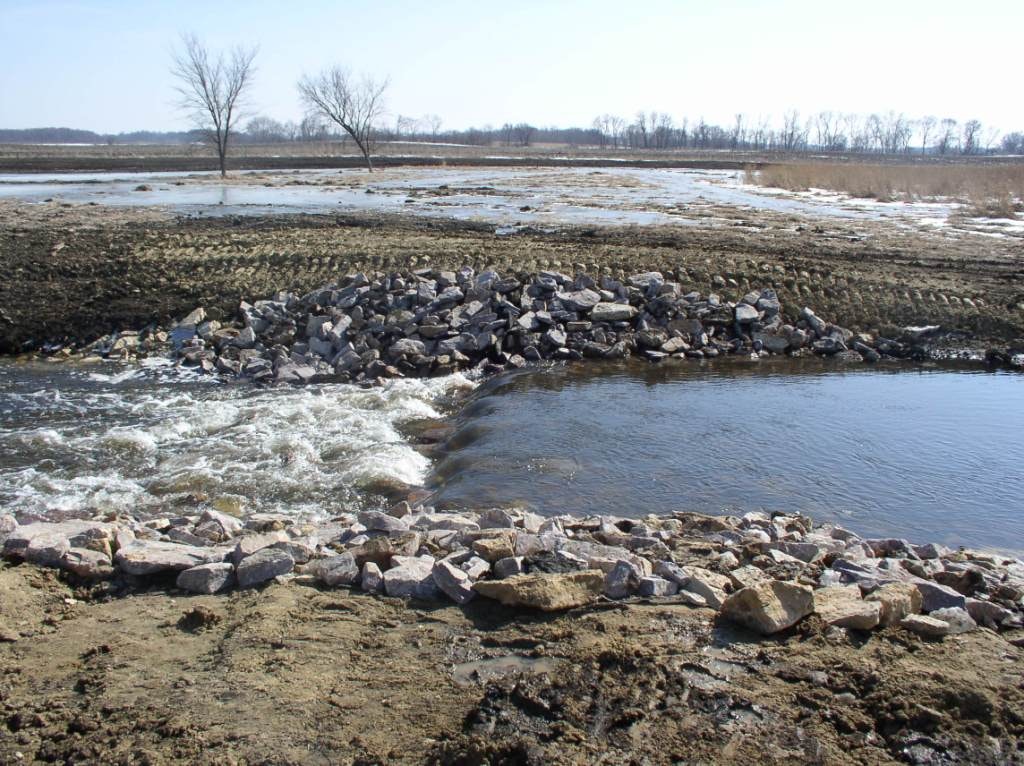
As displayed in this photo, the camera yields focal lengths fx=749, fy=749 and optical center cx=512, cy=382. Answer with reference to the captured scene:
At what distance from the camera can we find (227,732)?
338 centimetres

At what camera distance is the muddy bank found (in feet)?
44.8

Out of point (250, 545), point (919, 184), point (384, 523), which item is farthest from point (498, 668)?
point (919, 184)

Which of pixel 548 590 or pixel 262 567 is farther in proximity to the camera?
pixel 262 567

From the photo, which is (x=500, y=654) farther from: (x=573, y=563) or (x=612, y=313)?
(x=612, y=313)

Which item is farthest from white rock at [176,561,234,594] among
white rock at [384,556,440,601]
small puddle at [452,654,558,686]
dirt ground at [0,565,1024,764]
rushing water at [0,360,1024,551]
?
rushing water at [0,360,1024,551]

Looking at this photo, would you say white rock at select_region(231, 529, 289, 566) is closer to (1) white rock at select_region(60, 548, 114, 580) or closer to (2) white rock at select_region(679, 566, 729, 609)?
(1) white rock at select_region(60, 548, 114, 580)

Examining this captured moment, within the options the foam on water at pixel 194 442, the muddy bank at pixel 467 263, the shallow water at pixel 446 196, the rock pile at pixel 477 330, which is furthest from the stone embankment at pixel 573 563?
the shallow water at pixel 446 196

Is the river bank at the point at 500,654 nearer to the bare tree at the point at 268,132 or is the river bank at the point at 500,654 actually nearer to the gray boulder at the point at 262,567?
the gray boulder at the point at 262,567

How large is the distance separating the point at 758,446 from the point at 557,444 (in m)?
2.38

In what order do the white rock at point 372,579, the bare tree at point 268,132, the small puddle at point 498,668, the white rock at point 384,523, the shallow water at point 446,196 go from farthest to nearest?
the bare tree at point 268,132 → the shallow water at point 446,196 → the white rock at point 384,523 → the white rock at point 372,579 → the small puddle at point 498,668

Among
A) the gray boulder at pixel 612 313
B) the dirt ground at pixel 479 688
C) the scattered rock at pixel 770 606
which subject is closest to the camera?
the dirt ground at pixel 479 688

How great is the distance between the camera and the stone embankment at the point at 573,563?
442 cm

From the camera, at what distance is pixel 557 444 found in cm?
890

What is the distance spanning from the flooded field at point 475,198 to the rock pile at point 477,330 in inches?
310
